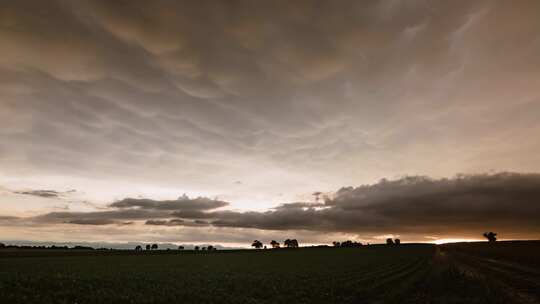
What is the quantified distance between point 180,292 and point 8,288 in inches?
447

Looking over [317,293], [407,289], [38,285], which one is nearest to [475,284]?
[407,289]

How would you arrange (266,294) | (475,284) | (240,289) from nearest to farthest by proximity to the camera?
(266,294) < (240,289) < (475,284)

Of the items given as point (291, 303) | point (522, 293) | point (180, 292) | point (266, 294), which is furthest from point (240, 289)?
point (522, 293)

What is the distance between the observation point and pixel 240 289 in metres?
28.9

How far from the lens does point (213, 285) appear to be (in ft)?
102

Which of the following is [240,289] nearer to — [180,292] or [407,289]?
[180,292]

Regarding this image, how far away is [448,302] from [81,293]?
25.4 metres

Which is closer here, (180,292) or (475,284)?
(180,292)

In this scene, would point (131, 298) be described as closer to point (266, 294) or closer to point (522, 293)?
point (266, 294)

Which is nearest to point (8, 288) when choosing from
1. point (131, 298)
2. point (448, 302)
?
point (131, 298)

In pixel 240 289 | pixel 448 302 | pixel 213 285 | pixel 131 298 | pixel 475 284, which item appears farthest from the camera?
pixel 475 284

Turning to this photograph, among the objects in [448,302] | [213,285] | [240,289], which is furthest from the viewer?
[213,285]

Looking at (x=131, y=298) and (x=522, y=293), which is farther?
(x=522, y=293)

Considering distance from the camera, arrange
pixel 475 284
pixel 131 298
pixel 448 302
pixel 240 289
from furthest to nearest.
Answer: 1. pixel 475 284
2. pixel 240 289
3. pixel 448 302
4. pixel 131 298
